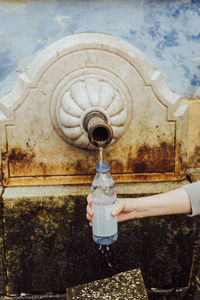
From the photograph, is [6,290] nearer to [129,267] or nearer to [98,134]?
[129,267]

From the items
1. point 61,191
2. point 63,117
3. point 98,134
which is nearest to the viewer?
point 98,134

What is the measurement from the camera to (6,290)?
280 centimetres

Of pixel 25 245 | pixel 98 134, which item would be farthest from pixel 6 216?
pixel 98 134

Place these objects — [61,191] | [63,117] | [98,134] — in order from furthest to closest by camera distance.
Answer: [61,191] → [63,117] → [98,134]

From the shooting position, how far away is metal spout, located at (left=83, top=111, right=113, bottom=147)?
2143 millimetres

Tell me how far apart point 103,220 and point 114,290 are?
47 cm

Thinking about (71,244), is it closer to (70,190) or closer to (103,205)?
(70,190)

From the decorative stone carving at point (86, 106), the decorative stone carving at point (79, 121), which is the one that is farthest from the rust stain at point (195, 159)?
the decorative stone carving at point (86, 106)

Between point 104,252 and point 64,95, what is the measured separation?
1307 mm

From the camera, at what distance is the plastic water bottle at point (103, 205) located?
214 centimetres

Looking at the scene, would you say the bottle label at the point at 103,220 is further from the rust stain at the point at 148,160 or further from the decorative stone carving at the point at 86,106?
the rust stain at the point at 148,160

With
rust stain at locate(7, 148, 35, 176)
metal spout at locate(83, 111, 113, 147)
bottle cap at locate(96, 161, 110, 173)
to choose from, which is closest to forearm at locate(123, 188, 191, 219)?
bottle cap at locate(96, 161, 110, 173)

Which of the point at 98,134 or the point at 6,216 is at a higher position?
the point at 98,134

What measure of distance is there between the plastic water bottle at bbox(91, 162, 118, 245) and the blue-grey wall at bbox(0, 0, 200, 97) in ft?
3.58
